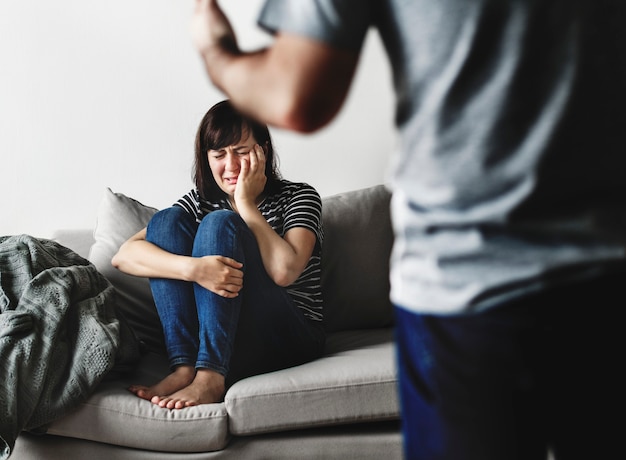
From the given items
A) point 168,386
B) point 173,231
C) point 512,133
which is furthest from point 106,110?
point 512,133

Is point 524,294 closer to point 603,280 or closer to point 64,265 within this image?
point 603,280

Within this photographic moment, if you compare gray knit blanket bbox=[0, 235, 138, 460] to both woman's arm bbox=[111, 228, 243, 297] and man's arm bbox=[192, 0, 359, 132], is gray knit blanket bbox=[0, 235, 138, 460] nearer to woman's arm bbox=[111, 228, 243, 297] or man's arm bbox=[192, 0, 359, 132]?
woman's arm bbox=[111, 228, 243, 297]

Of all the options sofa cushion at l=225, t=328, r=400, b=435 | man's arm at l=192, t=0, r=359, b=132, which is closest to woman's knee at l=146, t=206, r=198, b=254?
Result: sofa cushion at l=225, t=328, r=400, b=435

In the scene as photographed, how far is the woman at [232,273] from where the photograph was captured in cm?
189

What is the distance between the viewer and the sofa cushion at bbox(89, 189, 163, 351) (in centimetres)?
225

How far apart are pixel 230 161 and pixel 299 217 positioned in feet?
0.83

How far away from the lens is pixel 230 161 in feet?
6.97

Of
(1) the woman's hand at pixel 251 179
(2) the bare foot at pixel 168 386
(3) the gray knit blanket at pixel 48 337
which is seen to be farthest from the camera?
(1) the woman's hand at pixel 251 179

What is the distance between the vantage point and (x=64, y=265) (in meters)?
2.14

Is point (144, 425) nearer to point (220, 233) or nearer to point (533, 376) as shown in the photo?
point (220, 233)

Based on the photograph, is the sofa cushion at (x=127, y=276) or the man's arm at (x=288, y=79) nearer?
the man's arm at (x=288, y=79)

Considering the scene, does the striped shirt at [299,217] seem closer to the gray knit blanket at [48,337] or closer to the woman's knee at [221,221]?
the woman's knee at [221,221]

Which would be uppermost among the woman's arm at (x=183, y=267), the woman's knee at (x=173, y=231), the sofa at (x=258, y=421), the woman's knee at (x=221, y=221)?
the woman's knee at (x=221, y=221)

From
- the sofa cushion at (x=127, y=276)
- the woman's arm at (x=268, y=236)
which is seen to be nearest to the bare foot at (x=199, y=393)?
the woman's arm at (x=268, y=236)
